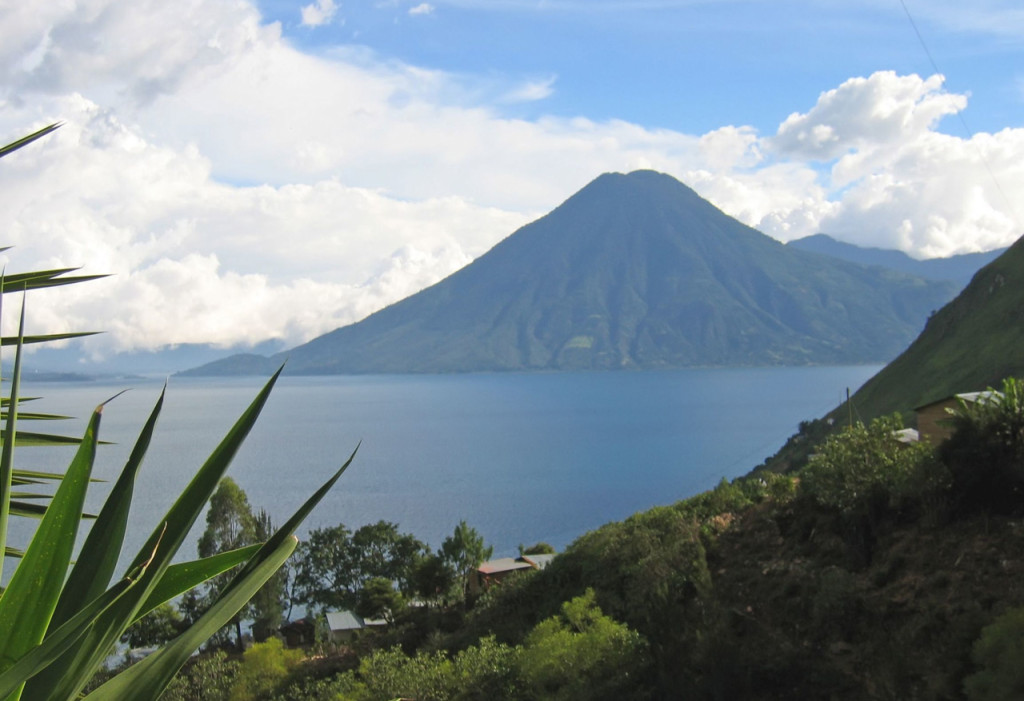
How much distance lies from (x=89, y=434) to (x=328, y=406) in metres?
195

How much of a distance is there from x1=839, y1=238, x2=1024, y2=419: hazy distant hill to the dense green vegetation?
40.8 metres

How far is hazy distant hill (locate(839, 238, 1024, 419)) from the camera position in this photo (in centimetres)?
5919

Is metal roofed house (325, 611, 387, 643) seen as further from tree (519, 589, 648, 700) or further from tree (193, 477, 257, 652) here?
tree (519, 589, 648, 700)

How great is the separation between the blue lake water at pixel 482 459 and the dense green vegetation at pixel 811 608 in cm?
3126

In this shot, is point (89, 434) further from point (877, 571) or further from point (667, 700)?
Answer: point (877, 571)

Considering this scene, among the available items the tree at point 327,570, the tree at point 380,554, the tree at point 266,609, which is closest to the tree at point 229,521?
the tree at point 266,609

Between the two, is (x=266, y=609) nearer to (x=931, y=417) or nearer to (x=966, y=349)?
(x=931, y=417)

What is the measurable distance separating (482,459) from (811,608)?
85.6 metres

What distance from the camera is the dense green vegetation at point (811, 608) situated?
43.2 ft

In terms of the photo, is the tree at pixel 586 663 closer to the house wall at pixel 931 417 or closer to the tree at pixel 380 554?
the house wall at pixel 931 417

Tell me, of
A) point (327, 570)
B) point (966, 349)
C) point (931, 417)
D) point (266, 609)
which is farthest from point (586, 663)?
point (966, 349)

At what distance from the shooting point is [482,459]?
330 ft

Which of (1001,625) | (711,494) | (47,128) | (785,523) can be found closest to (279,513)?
(711,494)

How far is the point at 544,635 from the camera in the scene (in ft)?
56.3
